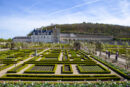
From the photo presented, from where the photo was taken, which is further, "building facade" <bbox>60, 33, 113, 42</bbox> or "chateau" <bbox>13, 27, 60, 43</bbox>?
"building facade" <bbox>60, 33, 113, 42</bbox>

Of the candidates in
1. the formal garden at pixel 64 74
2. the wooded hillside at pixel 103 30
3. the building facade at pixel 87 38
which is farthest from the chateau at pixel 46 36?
the formal garden at pixel 64 74

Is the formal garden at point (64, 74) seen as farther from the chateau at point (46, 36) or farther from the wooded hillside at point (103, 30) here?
the wooded hillside at point (103, 30)

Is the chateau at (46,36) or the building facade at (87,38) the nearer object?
the chateau at (46,36)

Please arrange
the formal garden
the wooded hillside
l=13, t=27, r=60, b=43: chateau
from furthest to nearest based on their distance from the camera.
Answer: the wooded hillside → l=13, t=27, r=60, b=43: chateau → the formal garden

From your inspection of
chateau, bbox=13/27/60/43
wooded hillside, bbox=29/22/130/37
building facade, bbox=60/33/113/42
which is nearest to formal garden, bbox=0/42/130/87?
chateau, bbox=13/27/60/43

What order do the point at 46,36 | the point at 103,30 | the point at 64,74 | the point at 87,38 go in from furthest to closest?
the point at 103,30, the point at 87,38, the point at 46,36, the point at 64,74

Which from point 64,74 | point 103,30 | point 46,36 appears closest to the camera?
point 64,74

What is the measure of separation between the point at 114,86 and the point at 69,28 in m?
130

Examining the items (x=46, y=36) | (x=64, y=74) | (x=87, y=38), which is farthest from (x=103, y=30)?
(x=64, y=74)

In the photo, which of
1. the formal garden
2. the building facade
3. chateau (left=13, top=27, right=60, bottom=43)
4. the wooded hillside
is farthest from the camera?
the wooded hillside

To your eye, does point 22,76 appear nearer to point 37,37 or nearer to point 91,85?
point 91,85

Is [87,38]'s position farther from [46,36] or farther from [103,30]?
[103,30]

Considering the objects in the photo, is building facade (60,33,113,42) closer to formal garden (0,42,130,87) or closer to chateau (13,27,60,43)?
chateau (13,27,60,43)

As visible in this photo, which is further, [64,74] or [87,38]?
[87,38]
